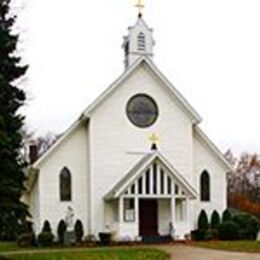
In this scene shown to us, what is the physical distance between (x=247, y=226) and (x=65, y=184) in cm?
1034

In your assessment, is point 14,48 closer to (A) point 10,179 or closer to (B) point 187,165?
(A) point 10,179

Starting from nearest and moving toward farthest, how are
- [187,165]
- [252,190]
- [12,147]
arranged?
[12,147]
[187,165]
[252,190]

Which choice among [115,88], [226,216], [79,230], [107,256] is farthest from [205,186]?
[107,256]

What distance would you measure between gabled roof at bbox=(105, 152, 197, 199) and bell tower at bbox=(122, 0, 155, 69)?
6918 millimetres

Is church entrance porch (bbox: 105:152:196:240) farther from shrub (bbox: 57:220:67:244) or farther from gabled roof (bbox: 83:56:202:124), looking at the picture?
gabled roof (bbox: 83:56:202:124)

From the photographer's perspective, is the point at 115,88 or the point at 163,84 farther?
the point at 163,84

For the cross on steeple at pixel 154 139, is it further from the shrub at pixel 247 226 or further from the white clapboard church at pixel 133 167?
the shrub at pixel 247 226

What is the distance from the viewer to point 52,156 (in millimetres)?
39719

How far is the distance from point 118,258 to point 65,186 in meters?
14.4

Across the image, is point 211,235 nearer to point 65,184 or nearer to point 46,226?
point 65,184

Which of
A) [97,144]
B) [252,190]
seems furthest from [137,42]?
[252,190]

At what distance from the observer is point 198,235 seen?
3991cm

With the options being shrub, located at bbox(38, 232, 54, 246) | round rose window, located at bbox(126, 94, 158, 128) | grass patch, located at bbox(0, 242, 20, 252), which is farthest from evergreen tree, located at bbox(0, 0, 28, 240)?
round rose window, located at bbox(126, 94, 158, 128)

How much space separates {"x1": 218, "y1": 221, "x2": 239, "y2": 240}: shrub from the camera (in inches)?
1535
